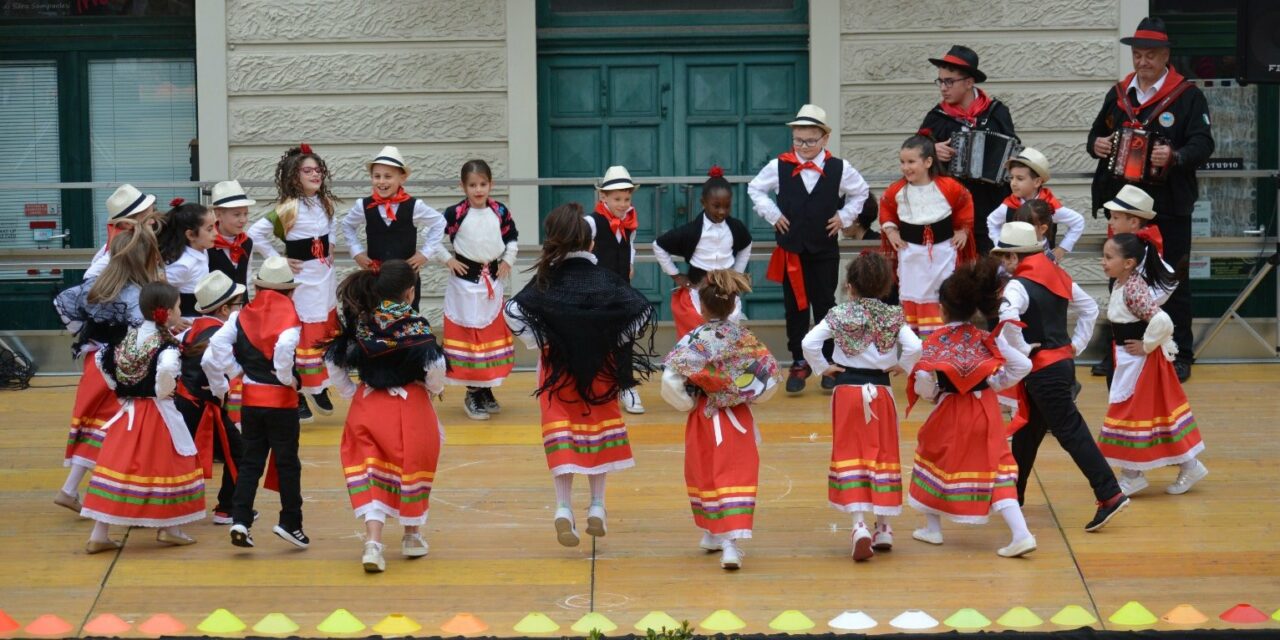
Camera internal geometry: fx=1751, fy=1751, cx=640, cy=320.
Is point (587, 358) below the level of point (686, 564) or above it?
above

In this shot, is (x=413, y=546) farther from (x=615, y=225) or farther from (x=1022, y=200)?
(x=1022, y=200)

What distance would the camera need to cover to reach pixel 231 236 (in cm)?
1008

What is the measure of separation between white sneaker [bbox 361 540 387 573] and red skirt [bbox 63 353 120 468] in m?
1.77

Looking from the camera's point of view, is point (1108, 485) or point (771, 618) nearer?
point (771, 618)

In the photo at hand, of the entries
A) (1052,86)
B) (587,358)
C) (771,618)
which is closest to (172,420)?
(587,358)

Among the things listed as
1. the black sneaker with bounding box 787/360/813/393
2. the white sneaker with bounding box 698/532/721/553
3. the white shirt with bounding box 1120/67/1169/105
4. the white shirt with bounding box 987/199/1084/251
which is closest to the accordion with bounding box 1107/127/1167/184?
the white shirt with bounding box 1120/67/1169/105

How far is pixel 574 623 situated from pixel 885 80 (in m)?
7.32

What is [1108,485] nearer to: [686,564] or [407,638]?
[686,564]

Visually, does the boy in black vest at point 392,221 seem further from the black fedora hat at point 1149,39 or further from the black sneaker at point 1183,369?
the black sneaker at point 1183,369

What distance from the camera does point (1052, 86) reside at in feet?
43.7

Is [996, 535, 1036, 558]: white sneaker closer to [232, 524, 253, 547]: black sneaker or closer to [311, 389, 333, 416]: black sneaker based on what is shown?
[232, 524, 253, 547]: black sneaker

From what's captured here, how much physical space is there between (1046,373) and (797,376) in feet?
10.9

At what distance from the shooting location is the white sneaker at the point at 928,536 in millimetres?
8016

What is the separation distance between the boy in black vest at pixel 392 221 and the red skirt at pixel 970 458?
3.85 meters
